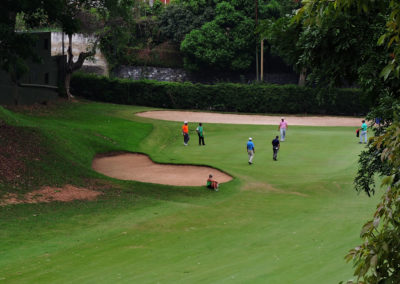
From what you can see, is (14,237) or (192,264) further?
(14,237)

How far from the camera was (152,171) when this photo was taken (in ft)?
123

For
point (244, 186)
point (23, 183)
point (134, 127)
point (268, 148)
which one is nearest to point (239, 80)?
point (134, 127)

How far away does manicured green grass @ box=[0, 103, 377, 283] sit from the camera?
16.7 metres

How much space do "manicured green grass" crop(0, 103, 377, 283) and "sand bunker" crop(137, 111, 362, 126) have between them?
15639 millimetres

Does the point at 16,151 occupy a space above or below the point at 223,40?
below

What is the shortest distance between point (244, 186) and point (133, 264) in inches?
622

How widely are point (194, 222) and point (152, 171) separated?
1366 centimetres

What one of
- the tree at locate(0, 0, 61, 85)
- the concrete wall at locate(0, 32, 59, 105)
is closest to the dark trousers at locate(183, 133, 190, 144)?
the concrete wall at locate(0, 32, 59, 105)

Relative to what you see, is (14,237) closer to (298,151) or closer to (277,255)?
(277,255)

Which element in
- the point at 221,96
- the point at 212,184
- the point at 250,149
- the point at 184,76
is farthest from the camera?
the point at 184,76

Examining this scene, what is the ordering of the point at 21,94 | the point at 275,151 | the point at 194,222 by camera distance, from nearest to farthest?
the point at 194,222 → the point at 275,151 → the point at 21,94

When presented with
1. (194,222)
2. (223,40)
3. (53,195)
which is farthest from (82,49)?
(194,222)

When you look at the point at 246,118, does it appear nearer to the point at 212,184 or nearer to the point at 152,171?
the point at 152,171

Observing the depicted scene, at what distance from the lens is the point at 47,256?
18750 mm
